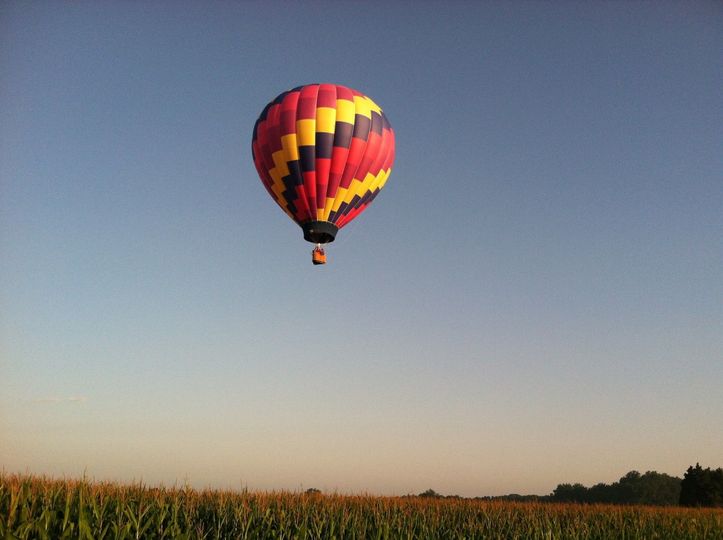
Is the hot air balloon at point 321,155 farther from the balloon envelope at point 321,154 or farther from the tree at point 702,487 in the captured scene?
the tree at point 702,487

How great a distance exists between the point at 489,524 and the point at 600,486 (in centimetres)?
9767

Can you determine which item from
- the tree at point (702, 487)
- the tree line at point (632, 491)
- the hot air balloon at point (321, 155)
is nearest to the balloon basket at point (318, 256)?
the hot air balloon at point (321, 155)

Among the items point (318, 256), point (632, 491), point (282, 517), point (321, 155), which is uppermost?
point (321, 155)

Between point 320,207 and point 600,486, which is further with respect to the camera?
point 600,486

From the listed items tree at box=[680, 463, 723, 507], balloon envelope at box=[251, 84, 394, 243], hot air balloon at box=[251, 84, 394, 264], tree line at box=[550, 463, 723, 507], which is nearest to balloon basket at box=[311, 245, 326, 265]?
hot air balloon at box=[251, 84, 394, 264]

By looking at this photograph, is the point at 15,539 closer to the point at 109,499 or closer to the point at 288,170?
the point at 109,499

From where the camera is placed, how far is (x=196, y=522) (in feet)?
53.2

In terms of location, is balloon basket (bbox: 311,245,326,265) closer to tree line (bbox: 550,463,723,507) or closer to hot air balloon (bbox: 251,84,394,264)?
hot air balloon (bbox: 251,84,394,264)

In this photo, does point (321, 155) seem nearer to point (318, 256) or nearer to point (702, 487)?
point (318, 256)

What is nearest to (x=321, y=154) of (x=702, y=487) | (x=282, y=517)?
(x=282, y=517)

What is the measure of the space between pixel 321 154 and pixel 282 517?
1837 centimetres

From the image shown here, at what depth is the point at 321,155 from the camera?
95.5 ft

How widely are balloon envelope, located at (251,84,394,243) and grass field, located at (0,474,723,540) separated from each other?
13.6 meters

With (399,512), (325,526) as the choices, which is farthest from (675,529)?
(325,526)
